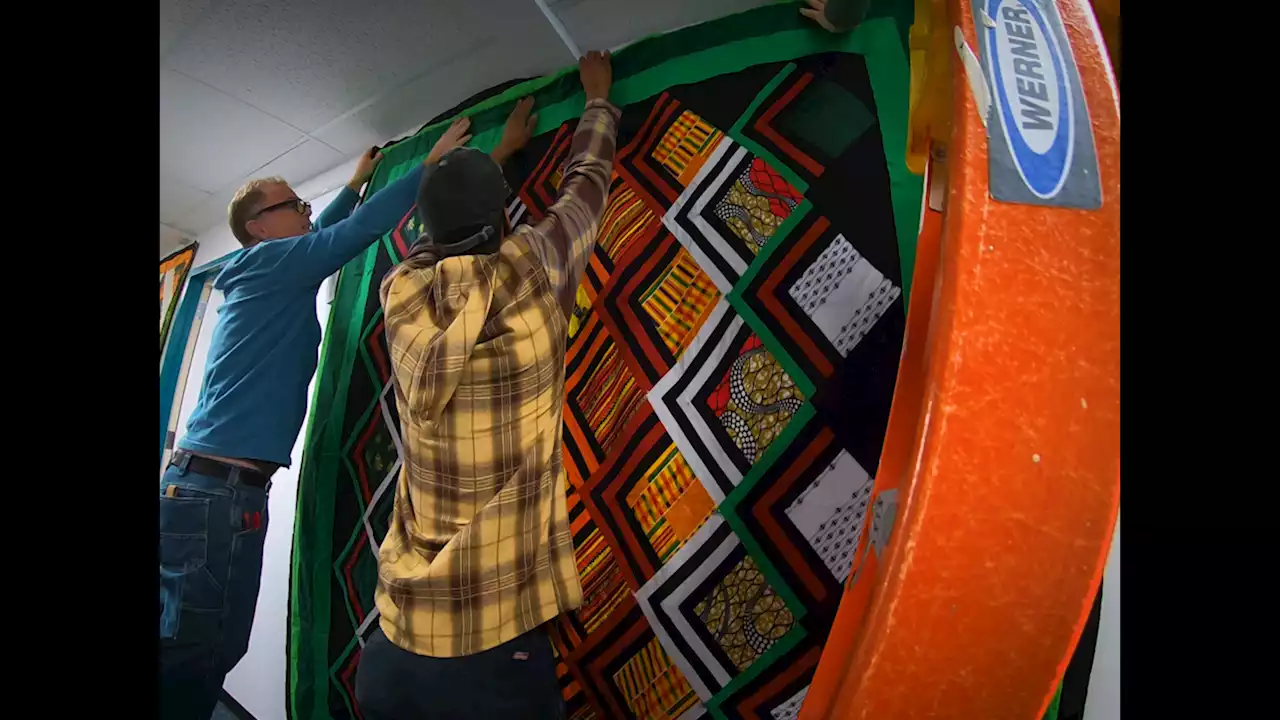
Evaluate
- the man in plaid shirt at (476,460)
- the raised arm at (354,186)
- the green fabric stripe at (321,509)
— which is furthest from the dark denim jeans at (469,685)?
the raised arm at (354,186)

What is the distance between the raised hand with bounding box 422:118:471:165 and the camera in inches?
21.1

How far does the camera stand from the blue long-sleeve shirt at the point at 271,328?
1.74ft

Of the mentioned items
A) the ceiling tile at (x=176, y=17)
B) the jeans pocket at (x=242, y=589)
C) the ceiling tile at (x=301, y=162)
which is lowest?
the jeans pocket at (x=242, y=589)

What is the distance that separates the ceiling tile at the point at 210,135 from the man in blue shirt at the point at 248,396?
0.09 feet

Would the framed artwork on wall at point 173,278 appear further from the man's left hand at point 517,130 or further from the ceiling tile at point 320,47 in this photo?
the man's left hand at point 517,130

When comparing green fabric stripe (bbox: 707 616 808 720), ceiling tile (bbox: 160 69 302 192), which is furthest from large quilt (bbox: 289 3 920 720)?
ceiling tile (bbox: 160 69 302 192)

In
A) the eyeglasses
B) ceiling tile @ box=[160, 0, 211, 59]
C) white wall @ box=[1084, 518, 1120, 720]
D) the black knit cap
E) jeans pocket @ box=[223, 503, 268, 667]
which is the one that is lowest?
white wall @ box=[1084, 518, 1120, 720]

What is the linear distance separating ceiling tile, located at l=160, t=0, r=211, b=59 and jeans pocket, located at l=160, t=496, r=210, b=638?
16.8 inches

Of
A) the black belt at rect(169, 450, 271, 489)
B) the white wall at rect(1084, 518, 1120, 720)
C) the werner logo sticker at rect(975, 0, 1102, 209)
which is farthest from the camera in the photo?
the black belt at rect(169, 450, 271, 489)

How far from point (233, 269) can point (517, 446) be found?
362mm

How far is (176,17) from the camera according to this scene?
0.47 m

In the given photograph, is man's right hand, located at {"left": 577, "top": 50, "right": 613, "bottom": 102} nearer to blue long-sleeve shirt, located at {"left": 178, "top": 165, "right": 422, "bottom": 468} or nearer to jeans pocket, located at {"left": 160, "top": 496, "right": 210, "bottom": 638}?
blue long-sleeve shirt, located at {"left": 178, "top": 165, "right": 422, "bottom": 468}
